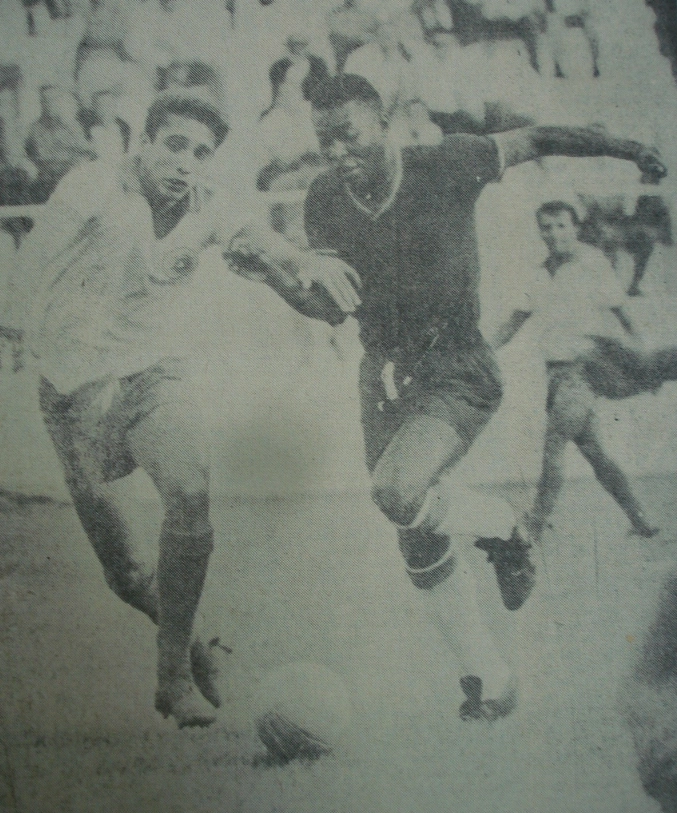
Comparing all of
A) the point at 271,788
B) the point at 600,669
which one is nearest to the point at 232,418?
the point at 271,788

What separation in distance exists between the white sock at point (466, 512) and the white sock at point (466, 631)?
4.3 inches

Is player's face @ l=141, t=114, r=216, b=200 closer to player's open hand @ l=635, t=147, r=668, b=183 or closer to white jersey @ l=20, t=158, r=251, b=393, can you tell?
white jersey @ l=20, t=158, r=251, b=393

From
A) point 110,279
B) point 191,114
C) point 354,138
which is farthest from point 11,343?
point 354,138

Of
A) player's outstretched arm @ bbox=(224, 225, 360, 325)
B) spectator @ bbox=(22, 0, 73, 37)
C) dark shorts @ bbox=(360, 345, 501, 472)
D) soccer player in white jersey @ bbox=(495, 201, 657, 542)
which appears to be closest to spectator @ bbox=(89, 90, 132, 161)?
spectator @ bbox=(22, 0, 73, 37)

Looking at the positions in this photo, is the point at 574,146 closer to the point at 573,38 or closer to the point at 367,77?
the point at 573,38

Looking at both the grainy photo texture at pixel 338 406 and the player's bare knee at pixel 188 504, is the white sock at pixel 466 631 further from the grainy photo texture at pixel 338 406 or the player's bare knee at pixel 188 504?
the player's bare knee at pixel 188 504

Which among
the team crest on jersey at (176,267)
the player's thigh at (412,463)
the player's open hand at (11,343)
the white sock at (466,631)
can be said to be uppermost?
the team crest on jersey at (176,267)

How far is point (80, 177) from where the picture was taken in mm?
1473

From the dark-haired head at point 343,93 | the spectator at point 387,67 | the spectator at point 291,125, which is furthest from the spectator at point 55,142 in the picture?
the spectator at point 387,67

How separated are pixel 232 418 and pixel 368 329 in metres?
0.35

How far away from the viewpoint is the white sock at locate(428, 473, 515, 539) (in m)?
1.38

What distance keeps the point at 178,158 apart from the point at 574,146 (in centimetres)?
89

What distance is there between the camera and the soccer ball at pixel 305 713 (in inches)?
52.5

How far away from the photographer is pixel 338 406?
55.0 inches
